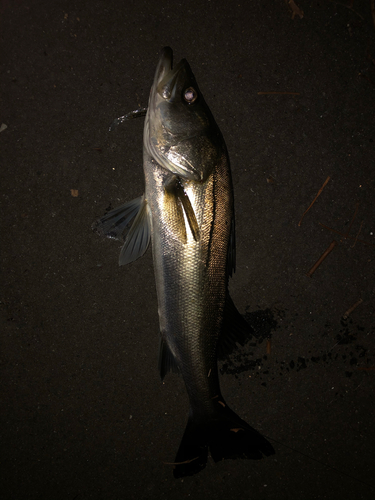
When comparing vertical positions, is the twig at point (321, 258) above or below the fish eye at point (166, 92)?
below

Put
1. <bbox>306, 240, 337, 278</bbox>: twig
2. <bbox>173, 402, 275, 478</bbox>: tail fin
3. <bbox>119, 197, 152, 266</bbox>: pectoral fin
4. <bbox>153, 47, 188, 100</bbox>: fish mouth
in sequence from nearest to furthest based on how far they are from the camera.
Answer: <bbox>153, 47, 188, 100</bbox>: fish mouth
<bbox>119, 197, 152, 266</bbox>: pectoral fin
<bbox>173, 402, 275, 478</bbox>: tail fin
<bbox>306, 240, 337, 278</bbox>: twig

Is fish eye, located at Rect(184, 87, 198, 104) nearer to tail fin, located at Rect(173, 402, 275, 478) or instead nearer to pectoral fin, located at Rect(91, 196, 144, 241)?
pectoral fin, located at Rect(91, 196, 144, 241)

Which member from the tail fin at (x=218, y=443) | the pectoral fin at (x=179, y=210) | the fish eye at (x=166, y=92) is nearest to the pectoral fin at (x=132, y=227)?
the pectoral fin at (x=179, y=210)

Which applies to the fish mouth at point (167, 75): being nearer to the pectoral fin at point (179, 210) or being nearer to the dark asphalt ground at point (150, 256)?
the pectoral fin at point (179, 210)

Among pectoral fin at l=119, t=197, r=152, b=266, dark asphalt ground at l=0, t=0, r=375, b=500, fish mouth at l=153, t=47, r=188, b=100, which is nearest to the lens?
fish mouth at l=153, t=47, r=188, b=100

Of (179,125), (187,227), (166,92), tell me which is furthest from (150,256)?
(166,92)

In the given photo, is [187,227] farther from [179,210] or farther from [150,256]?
[150,256]

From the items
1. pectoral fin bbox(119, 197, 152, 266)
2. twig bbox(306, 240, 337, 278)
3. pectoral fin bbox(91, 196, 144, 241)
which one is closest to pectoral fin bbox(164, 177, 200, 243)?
pectoral fin bbox(119, 197, 152, 266)
